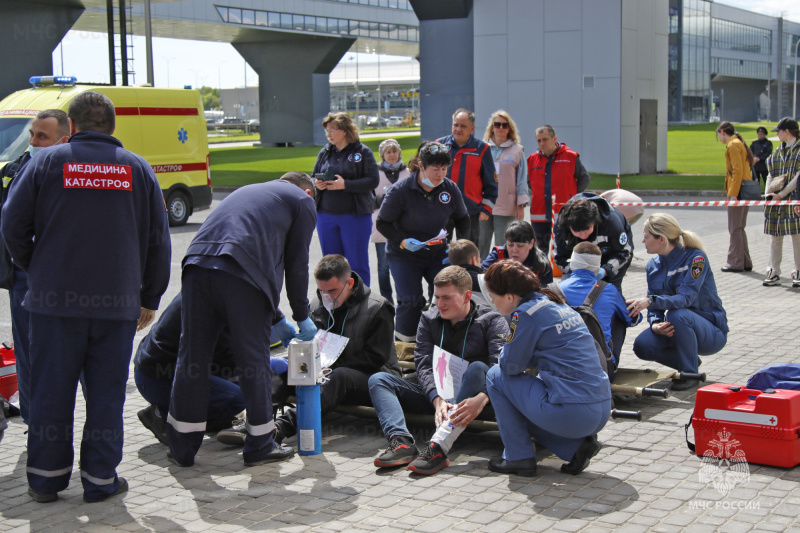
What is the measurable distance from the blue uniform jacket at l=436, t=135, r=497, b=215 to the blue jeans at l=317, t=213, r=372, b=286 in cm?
103

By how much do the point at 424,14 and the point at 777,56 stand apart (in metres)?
101

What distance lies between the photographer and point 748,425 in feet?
15.7

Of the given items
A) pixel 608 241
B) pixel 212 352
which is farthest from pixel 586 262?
pixel 212 352

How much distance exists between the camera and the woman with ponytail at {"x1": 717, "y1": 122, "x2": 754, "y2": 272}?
38.6 ft

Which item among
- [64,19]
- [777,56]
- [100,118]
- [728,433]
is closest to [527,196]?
[728,433]

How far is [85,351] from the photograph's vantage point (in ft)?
15.0

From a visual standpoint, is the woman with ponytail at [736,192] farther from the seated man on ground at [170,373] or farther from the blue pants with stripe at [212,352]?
the blue pants with stripe at [212,352]

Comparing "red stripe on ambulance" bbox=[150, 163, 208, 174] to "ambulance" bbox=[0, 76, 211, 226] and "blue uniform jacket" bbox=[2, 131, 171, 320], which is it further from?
"blue uniform jacket" bbox=[2, 131, 171, 320]

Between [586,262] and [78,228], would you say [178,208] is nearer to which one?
[586,262]

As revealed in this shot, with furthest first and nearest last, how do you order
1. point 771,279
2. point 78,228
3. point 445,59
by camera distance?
point 445,59
point 771,279
point 78,228

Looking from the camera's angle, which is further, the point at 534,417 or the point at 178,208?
the point at 178,208

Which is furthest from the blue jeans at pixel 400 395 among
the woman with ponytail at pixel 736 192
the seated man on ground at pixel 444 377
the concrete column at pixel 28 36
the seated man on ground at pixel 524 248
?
the concrete column at pixel 28 36

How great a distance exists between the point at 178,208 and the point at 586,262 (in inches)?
502

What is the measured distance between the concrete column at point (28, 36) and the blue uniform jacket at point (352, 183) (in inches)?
996
